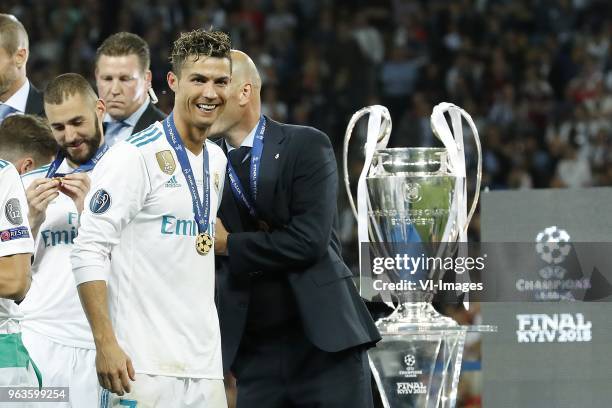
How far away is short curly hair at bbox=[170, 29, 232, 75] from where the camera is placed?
4.22 metres

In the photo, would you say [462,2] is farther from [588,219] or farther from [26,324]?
[26,324]

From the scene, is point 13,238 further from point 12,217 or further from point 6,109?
point 6,109

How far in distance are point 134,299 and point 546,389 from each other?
2.31 m

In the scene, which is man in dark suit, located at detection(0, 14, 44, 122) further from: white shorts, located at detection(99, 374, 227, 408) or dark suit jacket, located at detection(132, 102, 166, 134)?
white shorts, located at detection(99, 374, 227, 408)

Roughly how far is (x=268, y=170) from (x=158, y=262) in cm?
77

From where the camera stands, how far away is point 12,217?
3926mm

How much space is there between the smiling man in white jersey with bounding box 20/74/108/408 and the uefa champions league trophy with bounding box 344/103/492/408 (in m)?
1.14

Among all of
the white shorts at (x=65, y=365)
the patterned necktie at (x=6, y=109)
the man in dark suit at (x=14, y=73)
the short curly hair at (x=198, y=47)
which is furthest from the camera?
the patterned necktie at (x=6, y=109)

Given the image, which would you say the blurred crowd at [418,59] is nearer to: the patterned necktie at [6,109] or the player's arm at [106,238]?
the patterned necktie at [6,109]

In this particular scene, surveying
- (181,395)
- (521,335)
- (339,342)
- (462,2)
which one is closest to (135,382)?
(181,395)

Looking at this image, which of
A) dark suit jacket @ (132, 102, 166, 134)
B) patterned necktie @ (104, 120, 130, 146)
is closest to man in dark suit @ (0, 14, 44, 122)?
patterned necktie @ (104, 120, 130, 146)

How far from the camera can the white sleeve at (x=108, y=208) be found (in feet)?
12.8

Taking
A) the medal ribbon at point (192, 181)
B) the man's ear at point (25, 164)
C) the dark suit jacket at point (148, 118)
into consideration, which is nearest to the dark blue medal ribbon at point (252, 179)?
the medal ribbon at point (192, 181)

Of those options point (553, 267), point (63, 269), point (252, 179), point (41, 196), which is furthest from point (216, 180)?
point (553, 267)
